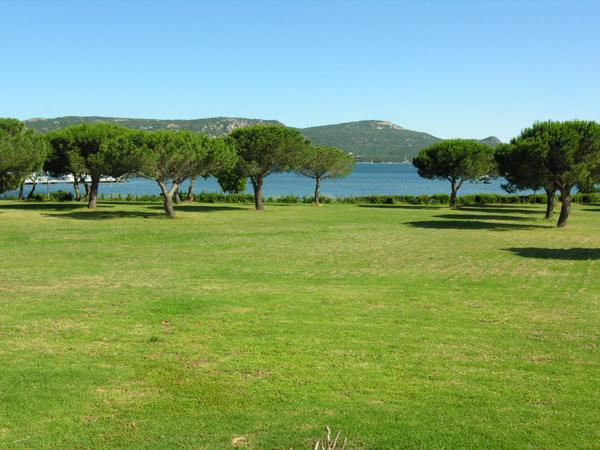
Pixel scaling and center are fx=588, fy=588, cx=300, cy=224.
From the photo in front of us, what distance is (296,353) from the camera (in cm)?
975

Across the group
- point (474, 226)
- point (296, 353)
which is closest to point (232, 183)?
point (474, 226)

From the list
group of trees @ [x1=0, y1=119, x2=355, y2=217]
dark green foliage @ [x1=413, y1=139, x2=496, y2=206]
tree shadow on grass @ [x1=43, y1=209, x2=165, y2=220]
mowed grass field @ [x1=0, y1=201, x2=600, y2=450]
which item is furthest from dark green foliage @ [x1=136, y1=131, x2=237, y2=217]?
dark green foliage @ [x1=413, y1=139, x2=496, y2=206]

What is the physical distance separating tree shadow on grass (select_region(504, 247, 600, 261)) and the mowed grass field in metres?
1.81

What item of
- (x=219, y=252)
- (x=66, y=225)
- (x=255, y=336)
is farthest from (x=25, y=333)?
(x=66, y=225)

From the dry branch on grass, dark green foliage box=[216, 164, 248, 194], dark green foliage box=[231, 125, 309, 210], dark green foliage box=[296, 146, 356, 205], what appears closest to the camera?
the dry branch on grass

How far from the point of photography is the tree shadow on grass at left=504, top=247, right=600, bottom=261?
77.4 ft

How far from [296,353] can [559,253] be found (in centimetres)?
1873

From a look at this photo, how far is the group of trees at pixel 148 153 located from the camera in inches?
1689

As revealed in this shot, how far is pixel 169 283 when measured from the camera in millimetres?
16531

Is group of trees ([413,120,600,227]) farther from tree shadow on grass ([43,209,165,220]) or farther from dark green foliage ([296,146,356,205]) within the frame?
tree shadow on grass ([43,209,165,220])

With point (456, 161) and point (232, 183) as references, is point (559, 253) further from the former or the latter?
point (232, 183)

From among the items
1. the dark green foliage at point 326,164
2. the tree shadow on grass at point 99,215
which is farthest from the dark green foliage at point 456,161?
the tree shadow on grass at point 99,215

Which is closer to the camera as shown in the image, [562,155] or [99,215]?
[562,155]

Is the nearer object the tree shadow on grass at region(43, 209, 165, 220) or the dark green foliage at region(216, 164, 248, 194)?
the tree shadow on grass at region(43, 209, 165, 220)
